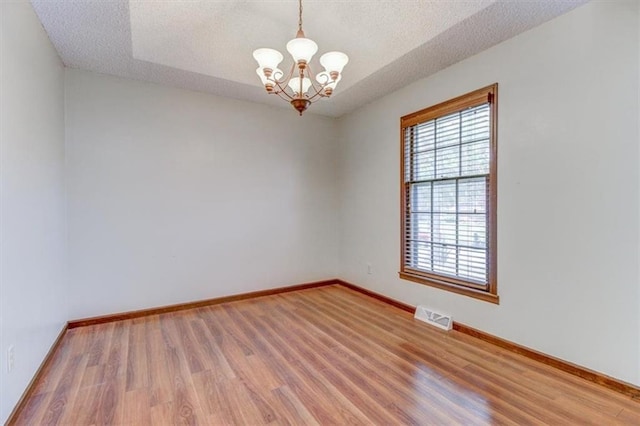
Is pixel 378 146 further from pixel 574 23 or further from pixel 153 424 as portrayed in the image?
pixel 153 424

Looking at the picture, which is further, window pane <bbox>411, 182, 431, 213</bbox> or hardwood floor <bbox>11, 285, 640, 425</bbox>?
window pane <bbox>411, 182, 431, 213</bbox>

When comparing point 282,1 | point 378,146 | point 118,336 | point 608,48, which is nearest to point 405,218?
point 378,146

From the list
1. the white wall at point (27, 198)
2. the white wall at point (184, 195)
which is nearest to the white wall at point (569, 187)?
the white wall at point (184, 195)

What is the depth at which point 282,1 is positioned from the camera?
8.71 ft

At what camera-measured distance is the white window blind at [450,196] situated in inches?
112

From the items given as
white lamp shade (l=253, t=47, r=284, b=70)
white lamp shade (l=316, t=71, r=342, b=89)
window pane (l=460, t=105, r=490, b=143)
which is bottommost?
window pane (l=460, t=105, r=490, b=143)

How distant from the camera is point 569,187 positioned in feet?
7.38

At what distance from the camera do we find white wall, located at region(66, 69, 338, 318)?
3.17m

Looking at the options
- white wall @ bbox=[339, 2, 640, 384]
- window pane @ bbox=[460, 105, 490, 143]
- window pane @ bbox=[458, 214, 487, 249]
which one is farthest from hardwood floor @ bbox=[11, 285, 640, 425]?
window pane @ bbox=[460, 105, 490, 143]

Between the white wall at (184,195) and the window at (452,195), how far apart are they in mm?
1585

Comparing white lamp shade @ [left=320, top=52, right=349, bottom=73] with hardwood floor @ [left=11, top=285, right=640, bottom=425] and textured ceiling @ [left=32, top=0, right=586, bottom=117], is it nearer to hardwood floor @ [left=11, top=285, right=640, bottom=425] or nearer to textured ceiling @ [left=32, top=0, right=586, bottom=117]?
textured ceiling @ [left=32, top=0, right=586, bottom=117]

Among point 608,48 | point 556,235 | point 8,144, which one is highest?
point 608,48

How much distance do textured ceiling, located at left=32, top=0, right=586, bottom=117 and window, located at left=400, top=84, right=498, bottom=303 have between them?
1.71ft

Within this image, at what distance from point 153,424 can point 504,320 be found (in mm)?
2725
